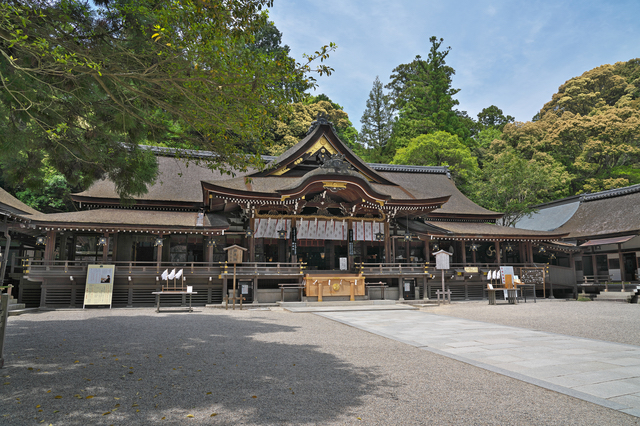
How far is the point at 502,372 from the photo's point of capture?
217 inches

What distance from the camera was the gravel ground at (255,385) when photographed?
3.81 m

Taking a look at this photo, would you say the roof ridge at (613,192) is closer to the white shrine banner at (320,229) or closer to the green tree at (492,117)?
the white shrine banner at (320,229)

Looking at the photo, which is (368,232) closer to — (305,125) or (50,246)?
(50,246)

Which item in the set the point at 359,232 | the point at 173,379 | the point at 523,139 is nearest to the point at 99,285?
the point at 359,232

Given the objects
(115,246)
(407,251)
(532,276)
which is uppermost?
(407,251)

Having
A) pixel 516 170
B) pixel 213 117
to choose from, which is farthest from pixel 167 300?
pixel 516 170

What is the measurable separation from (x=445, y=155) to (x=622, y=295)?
17.7 meters

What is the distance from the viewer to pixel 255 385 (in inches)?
192

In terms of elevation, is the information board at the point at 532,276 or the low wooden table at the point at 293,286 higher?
the information board at the point at 532,276

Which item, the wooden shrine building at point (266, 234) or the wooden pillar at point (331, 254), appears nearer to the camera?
the wooden shrine building at point (266, 234)

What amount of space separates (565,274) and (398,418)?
21.9 m

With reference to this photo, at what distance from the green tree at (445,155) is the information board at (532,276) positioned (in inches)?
579

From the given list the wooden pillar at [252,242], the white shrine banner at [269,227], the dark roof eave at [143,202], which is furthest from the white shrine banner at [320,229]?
the dark roof eave at [143,202]

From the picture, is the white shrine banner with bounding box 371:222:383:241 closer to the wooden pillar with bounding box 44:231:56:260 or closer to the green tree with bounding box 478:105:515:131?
the wooden pillar with bounding box 44:231:56:260
